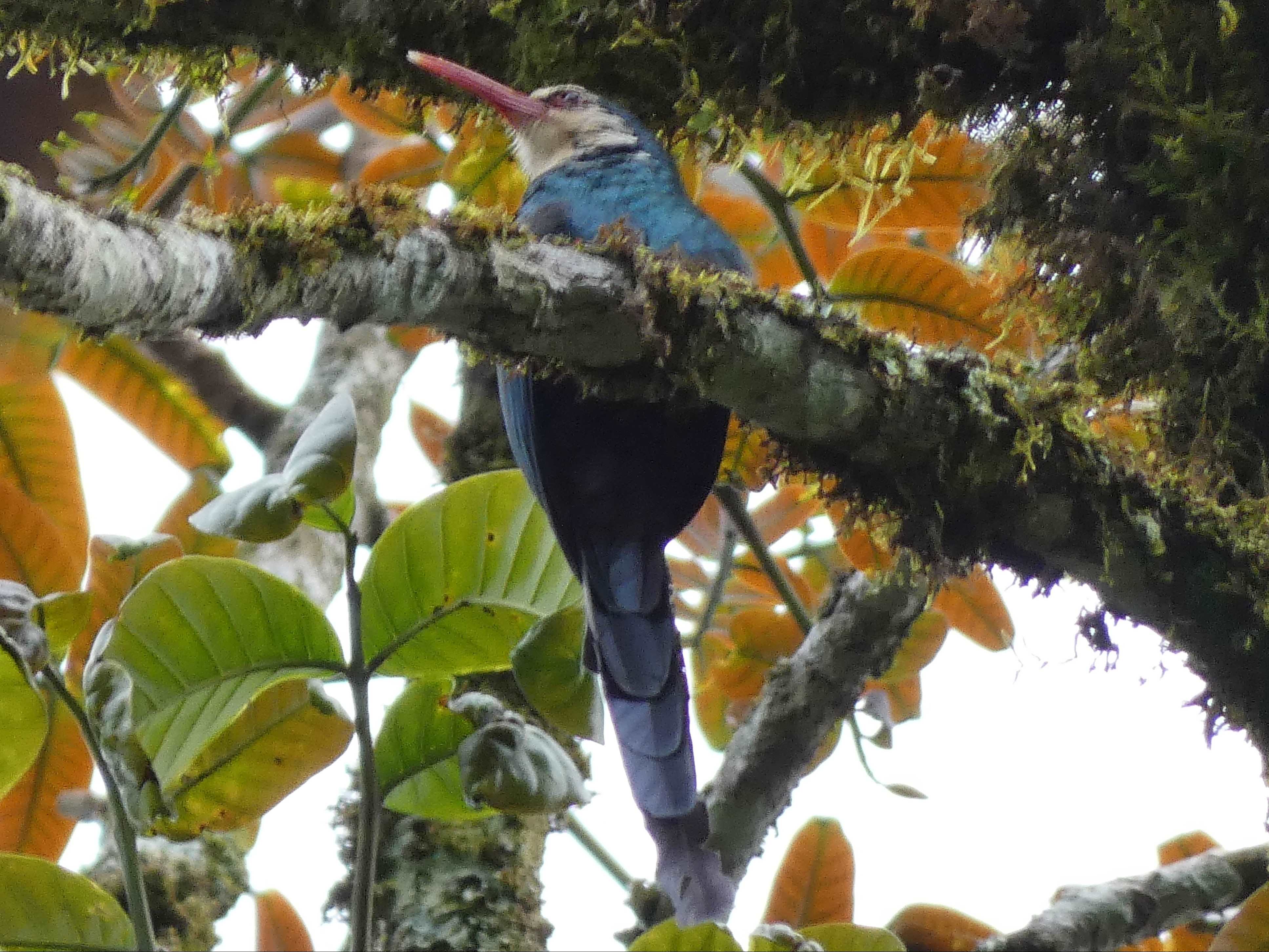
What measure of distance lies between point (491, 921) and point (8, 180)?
5.54 ft

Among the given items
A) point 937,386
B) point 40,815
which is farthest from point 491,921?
point 937,386

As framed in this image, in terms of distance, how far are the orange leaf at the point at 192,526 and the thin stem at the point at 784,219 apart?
1.19m

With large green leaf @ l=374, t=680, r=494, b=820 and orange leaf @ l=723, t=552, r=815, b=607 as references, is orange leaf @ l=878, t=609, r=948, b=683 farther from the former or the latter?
large green leaf @ l=374, t=680, r=494, b=820

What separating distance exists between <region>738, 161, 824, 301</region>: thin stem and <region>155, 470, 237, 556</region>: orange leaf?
119 centimetres

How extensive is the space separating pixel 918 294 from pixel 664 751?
1167 millimetres

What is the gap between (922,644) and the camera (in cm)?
292

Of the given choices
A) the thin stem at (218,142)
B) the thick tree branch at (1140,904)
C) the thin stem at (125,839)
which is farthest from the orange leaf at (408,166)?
the thick tree branch at (1140,904)

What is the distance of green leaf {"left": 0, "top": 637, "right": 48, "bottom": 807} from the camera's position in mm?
1587

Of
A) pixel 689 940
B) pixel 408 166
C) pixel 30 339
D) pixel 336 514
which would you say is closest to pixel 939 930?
pixel 689 940

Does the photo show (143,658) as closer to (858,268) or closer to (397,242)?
(397,242)

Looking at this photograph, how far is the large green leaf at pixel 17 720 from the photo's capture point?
5.21 feet

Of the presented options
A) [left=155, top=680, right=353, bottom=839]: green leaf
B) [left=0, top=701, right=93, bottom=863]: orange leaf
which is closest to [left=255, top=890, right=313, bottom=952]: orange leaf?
[left=0, top=701, right=93, bottom=863]: orange leaf

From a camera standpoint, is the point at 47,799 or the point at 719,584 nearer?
the point at 47,799

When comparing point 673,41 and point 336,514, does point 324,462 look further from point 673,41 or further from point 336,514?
point 673,41
